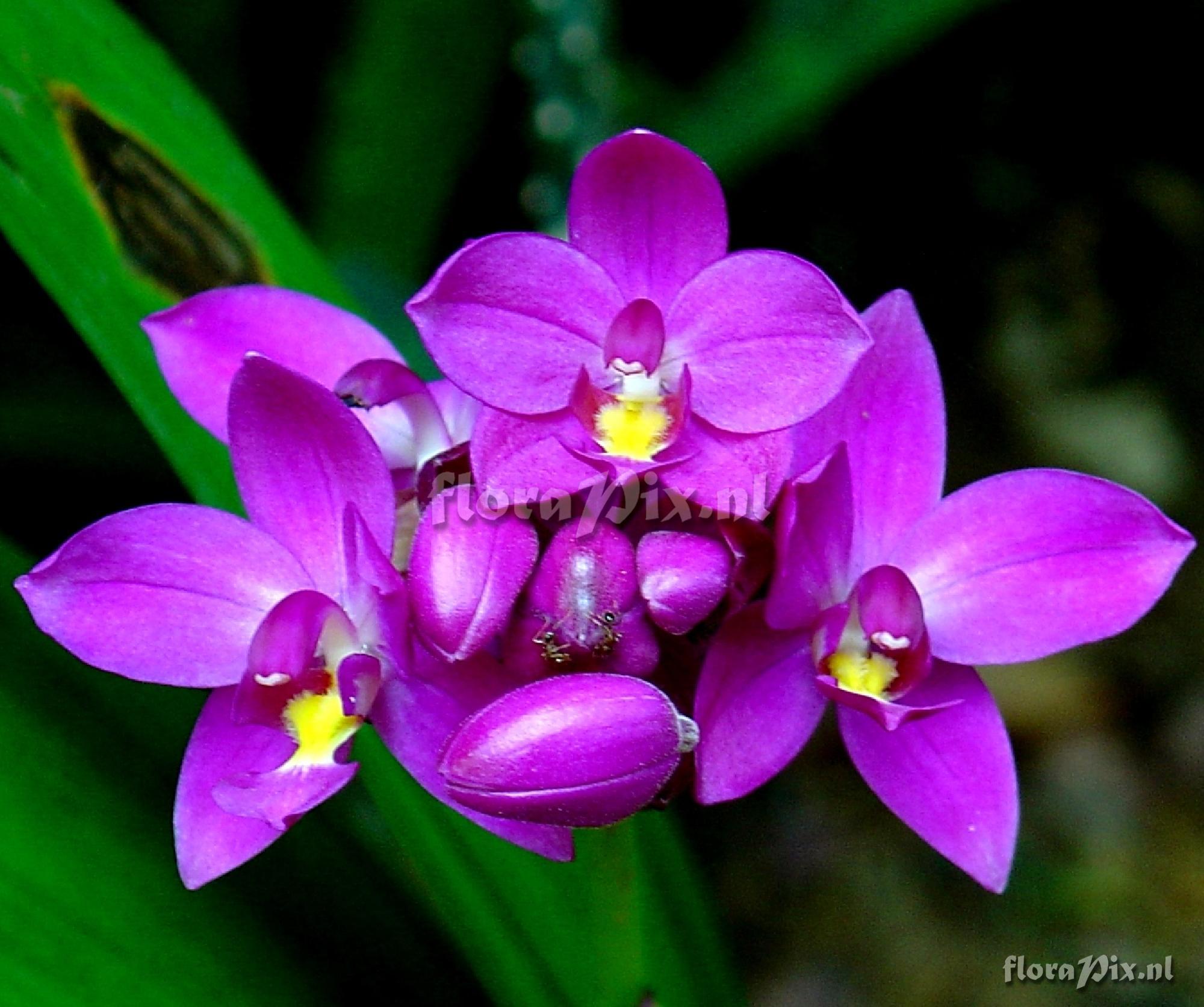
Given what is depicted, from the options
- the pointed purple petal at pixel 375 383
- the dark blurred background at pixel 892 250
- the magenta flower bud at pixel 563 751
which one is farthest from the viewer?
the dark blurred background at pixel 892 250

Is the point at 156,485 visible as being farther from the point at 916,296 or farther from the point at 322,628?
the point at 916,296

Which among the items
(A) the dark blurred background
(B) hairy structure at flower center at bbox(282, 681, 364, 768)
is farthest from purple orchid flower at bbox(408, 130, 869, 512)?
(A) the dark blurred background

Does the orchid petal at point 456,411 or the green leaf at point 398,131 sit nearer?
the orchid petal at point 456,411

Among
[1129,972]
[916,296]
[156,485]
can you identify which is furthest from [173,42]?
[1129,972]

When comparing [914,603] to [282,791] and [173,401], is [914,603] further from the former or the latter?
[173,401]

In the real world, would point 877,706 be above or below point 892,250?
above

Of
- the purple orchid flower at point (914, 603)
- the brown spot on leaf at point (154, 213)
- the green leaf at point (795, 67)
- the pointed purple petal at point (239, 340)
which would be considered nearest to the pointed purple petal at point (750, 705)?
the purple orchid flower at point (914, 603)

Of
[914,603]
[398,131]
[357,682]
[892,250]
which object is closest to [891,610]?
[914,603]

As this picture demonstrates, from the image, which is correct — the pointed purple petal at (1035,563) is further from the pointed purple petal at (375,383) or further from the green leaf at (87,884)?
the green leaf at (87,884)
